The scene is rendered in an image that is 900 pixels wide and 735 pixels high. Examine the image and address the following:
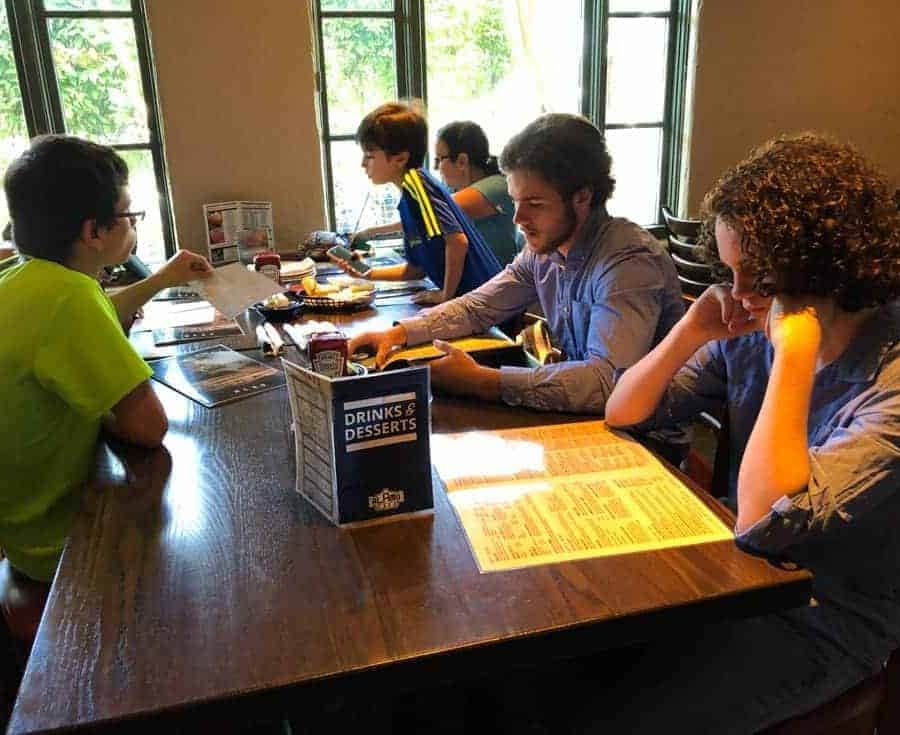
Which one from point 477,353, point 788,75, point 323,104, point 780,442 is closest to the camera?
point 780,442

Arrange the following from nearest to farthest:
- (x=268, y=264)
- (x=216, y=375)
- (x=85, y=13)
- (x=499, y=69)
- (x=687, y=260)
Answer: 1. (x=216, y=375)
2. (x=268, y=264)
3. (x=687, y=260)
4. (x=85, y=13)
5. (x=499, y=69)

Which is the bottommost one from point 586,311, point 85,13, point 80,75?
point 586,311

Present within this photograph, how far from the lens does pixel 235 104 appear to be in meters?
3.29

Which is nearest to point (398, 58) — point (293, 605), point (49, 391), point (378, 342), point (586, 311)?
point (378, 342)

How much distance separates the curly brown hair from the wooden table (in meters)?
0.33

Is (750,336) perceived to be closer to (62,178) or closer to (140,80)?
(62,178)

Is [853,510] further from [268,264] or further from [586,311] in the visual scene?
[268,264]

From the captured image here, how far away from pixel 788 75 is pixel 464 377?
11.3ft

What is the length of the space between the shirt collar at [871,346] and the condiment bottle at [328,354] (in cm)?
81

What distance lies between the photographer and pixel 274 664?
0.70 meters

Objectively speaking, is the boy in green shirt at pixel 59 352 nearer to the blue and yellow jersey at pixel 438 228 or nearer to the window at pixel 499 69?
the blue and yellow jersey at pixel 438 228

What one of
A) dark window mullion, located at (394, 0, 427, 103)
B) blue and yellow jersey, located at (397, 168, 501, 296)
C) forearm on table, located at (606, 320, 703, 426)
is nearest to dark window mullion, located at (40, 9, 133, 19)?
dark window mullion, located at (394, 0, 427, 103)

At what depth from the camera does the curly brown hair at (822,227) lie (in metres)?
0.97

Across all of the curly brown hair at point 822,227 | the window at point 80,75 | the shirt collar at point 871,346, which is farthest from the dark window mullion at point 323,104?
the shirt collar at point 871,346
